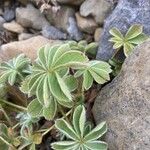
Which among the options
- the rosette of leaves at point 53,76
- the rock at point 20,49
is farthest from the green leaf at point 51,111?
the rock at point 20,49

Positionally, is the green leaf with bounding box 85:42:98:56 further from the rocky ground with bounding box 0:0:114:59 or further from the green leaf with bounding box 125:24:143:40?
the green leaf with bounding box 125:24:143:40

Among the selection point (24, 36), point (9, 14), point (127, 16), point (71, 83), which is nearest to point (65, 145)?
point (71, 83)

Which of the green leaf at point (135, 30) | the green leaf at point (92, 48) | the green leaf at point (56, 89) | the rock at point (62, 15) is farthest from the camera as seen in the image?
the rock at point (62, 15)

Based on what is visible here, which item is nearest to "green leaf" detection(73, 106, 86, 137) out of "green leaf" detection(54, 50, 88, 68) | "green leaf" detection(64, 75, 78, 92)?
"green leaf" detection(64, 75, 78, 92)

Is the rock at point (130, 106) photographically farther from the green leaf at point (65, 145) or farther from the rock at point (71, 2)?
the rock at point (71, 2)

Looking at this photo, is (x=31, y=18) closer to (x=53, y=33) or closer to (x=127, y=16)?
(x=53, y=33)

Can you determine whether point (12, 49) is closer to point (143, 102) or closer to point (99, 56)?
point (99, 56)

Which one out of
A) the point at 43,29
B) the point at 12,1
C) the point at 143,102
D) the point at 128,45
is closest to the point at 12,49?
the point at 43,29
